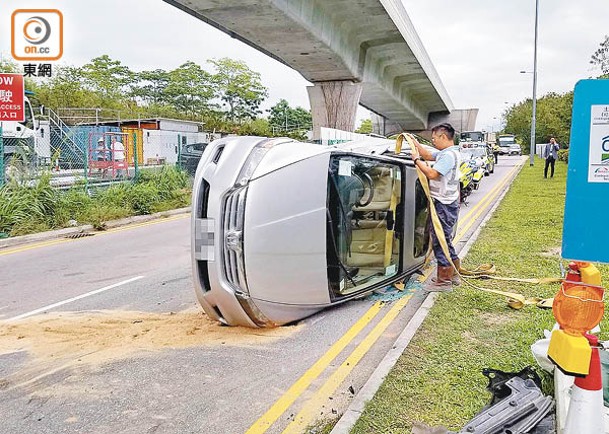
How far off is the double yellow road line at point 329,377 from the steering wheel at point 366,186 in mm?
1086

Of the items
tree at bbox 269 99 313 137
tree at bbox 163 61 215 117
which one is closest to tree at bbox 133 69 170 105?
tree at bbox 163 61 215 117

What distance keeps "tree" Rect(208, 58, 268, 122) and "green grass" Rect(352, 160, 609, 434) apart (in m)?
55.4

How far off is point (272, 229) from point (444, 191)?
2562 millimetres

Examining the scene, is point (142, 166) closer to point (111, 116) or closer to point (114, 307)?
point (114, 307)

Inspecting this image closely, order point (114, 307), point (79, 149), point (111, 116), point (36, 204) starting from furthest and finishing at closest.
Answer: point (111, 116)
point (79, 149)
point (36, 204)
point (114, 307)

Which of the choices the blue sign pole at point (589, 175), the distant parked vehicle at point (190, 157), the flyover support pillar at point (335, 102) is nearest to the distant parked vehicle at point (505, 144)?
the flyover support pillar at point (335, 102)

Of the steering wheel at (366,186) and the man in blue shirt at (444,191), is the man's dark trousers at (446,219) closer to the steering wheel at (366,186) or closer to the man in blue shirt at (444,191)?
the man in blue shirt at (444,191)

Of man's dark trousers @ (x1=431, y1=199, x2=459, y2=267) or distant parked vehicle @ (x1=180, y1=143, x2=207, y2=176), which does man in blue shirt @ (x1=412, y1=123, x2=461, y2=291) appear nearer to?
man's dark trousers @ (x1=431, y1=199, x2=459, y2=267)

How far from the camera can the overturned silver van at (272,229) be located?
4324 millimetres

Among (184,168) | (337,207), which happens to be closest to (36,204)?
(184,168)

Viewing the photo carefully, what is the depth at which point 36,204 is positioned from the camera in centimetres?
1126

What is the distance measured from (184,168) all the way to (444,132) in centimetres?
1355

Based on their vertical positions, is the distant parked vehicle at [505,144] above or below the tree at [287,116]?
below

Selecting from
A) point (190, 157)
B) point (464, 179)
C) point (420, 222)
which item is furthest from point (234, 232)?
point (190, 157)
